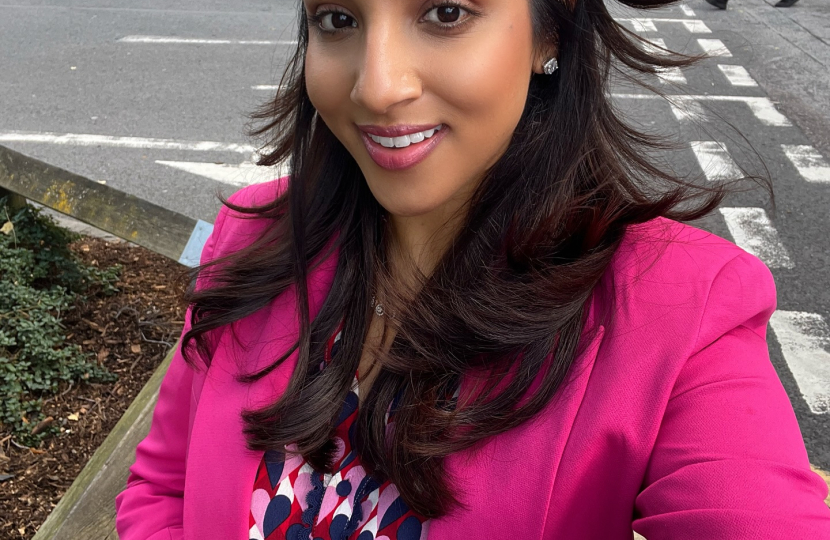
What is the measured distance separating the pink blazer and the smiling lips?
399 millimetres

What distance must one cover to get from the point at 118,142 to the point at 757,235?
4.66 meters

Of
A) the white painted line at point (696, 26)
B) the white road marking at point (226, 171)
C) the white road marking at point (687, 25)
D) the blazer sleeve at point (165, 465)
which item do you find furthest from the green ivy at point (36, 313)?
the white painted line at point (696, 26)

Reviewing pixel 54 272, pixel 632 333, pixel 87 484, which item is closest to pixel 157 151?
pixel 54 272

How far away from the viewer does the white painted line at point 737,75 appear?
23.3ft

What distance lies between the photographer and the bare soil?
268cm

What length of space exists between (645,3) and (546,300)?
65 cm

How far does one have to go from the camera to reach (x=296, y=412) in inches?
59.3

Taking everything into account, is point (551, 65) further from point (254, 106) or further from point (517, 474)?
point (254, 106)

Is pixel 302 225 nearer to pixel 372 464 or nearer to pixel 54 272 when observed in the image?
pixel 372 464

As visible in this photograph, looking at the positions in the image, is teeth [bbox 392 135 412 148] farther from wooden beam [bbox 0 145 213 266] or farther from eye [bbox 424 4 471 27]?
wooden beam [bbox 0 145 213 266]

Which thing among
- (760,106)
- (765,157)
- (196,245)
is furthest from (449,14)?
(760,106)

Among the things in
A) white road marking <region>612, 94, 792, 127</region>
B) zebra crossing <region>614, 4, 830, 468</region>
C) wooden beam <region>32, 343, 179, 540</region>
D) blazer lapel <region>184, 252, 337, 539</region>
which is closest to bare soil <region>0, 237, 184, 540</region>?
wooden beam <region>32, 343, 179, 540</region>

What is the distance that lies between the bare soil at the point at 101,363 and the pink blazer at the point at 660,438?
1526 millimetres

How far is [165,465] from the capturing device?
178 cm
